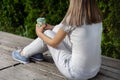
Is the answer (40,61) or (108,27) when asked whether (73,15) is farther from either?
(108,27)

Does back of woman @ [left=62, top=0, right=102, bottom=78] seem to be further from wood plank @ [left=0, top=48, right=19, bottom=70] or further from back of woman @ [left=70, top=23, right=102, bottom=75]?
wood plank @ [left=0, top=48, right=19, bottom=70]

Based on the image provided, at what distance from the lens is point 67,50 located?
3.61 m

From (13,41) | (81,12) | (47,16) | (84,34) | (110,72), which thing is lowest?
(110,72)

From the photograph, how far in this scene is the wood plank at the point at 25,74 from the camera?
12.0ft

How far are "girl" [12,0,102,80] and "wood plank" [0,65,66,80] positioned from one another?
25 centimetres

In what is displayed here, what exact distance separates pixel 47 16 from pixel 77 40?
2398 millimetres

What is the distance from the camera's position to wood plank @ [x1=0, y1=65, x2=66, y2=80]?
3.65 meters

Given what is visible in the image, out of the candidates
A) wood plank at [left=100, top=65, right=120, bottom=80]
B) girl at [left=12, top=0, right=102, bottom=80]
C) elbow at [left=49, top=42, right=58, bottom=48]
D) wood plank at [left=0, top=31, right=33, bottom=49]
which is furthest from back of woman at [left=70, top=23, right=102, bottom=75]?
wood plank at [left=0, top=31, right=33, bottom=49]

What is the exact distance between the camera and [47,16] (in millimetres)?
5609

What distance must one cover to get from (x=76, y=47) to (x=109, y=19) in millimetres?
1598

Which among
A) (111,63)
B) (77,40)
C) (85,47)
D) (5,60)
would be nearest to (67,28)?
(77,40)

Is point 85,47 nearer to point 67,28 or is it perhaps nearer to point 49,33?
point 67,28

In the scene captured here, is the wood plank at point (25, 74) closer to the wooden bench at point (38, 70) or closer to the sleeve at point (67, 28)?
the wooden bench at point (38, 70)

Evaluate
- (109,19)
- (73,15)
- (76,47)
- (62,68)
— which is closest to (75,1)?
(73,15)
